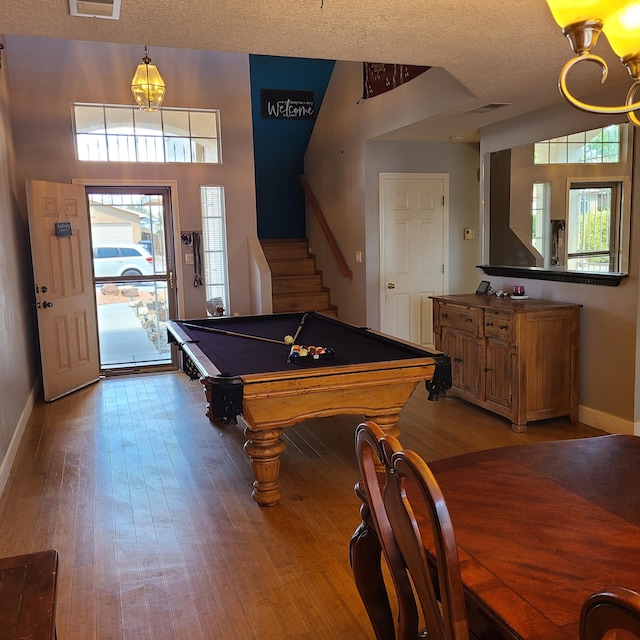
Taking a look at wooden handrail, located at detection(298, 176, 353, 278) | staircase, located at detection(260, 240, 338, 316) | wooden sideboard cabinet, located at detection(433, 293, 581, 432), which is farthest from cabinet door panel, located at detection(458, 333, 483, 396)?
staircase, located at detection(260, 240, 338, 316)

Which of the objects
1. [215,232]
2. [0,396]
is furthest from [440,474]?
[215,232]

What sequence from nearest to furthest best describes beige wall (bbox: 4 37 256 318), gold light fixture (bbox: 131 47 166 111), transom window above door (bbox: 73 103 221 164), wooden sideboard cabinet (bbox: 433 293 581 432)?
wooden sideboard cabinet (bbox: 433 293 581 432) < gold light fixture (bbox: 131 47 166 111) < beige wall (bbox: 4 37 256 318) < transom window above door (bbox: 73 103 221 164)

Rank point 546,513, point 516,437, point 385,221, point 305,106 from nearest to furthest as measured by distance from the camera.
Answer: point 546,513
point 516,437
point 385,221
point 305,106

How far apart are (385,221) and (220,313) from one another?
209cm

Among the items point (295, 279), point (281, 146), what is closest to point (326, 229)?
point (295, 279)

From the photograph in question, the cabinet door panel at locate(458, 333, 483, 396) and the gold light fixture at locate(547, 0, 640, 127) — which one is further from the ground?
the gold light fixture at locate(547, 0, 640, 127)

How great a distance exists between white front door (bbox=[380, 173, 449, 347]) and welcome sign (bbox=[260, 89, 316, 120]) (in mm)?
2684

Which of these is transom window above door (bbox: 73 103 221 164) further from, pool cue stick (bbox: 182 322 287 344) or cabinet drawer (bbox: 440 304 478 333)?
cabinet drawer (bbox: 440 304 478 333)

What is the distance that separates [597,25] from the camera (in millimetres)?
1625

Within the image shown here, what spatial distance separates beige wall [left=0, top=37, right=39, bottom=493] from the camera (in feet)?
13.7

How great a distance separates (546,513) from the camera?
155 centimetres

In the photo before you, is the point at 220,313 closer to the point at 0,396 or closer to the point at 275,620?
the point at 0,396

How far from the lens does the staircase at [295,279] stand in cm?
780

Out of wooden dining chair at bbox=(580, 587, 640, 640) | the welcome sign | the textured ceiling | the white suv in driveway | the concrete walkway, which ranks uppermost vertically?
the welcome sign
